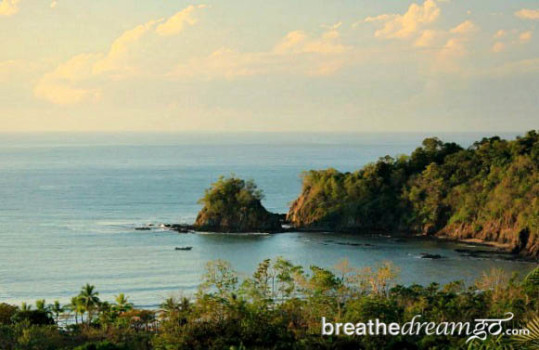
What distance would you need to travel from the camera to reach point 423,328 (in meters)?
31.6

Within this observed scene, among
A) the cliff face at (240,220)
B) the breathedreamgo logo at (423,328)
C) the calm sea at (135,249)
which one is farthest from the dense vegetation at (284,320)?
the cliff face at (240,220)

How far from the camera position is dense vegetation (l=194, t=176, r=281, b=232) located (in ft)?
285

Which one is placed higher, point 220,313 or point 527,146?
point 527,146

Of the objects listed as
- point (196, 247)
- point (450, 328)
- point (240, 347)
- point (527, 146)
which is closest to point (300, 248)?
point (196, 247)

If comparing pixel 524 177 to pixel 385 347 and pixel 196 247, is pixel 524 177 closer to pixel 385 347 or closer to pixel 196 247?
pixel 196 247

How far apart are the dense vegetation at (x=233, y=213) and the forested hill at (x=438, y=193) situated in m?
3.95

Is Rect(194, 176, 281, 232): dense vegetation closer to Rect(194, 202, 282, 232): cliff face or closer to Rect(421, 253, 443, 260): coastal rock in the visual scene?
Rect(194, 202, 282, 232): cliff face

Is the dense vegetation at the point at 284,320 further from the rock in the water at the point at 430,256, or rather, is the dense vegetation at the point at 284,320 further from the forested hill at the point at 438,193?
the forested hill at the point at 438,193

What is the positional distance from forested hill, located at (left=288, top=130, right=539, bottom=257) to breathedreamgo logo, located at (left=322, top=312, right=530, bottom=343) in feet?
146

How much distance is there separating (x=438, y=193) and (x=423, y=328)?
55611 millimetres

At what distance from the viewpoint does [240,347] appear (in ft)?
85.7

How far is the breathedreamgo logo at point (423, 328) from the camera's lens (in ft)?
97.9

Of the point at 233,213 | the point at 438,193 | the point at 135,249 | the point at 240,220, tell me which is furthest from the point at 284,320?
the point at 438,193

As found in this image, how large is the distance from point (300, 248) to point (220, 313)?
44.4m
